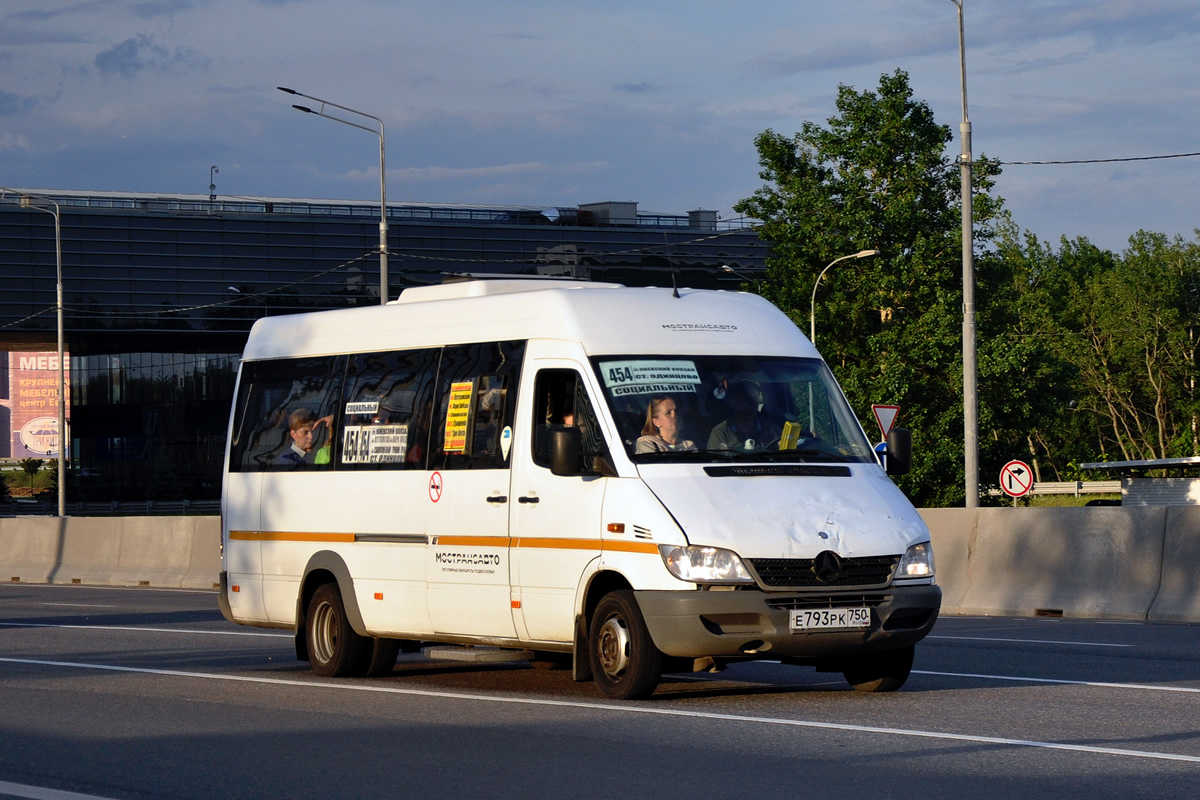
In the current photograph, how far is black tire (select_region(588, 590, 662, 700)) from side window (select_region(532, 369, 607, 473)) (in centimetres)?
97

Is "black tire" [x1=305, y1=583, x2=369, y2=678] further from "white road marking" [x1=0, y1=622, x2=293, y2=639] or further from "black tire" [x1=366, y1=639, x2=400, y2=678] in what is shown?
"white road marking" [x1=0, y1=622, x2=293, y2=639]

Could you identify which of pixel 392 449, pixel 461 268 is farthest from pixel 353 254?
pixel 392 449

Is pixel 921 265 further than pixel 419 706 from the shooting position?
Yes

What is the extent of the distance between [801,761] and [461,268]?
79020mm

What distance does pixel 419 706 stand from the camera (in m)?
10.2

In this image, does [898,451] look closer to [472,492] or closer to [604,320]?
[604,320]

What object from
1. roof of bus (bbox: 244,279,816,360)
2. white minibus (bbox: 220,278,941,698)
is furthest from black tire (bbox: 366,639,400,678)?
roof of bus (bbox: 244,279,816,360)

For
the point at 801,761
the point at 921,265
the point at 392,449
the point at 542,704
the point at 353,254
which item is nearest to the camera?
the point at 801,761

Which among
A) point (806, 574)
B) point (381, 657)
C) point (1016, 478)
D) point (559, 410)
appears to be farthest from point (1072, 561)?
point (1016, 478)

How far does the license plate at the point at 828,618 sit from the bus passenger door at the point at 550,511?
124 cm

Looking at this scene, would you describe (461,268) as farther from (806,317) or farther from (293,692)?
(293,692)

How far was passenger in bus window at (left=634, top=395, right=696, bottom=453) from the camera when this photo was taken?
33.1 feet

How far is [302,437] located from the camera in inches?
511

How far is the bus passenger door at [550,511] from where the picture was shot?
10195 millimetres
